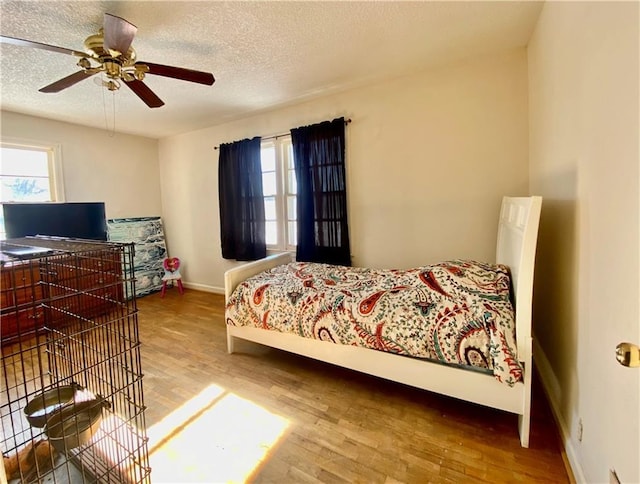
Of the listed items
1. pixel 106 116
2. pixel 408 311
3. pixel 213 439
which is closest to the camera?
pixel 213 439

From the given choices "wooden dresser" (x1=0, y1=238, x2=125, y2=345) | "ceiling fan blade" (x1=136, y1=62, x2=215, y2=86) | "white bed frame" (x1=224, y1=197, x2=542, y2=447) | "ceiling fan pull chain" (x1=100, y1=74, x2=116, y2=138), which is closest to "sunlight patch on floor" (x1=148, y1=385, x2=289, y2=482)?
"white bed frame" (x1=224, y1=197, x2=542, y2=447)

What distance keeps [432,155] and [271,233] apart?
2187 mm

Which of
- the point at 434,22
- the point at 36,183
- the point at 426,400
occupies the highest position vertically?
the point at 434,22

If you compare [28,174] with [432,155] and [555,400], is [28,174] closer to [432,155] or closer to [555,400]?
[432,155]

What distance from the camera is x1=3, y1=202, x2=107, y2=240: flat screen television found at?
3135 mm

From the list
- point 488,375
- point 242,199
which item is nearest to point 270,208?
point 242,199

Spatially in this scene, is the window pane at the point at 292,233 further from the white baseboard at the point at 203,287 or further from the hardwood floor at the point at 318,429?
the hardwood floor at the point at 318,429

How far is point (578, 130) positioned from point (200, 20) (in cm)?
225

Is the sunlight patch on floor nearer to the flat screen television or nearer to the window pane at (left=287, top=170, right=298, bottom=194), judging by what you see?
the window pane at (left=287, top=170, right=298, bottom=194)

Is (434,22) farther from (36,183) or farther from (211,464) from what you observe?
(36,183)

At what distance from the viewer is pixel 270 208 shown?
390cm

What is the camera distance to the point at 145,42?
6.96ft

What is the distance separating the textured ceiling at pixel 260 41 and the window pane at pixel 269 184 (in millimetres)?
951

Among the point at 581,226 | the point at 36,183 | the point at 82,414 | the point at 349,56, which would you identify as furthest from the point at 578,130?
the point at 36,183
